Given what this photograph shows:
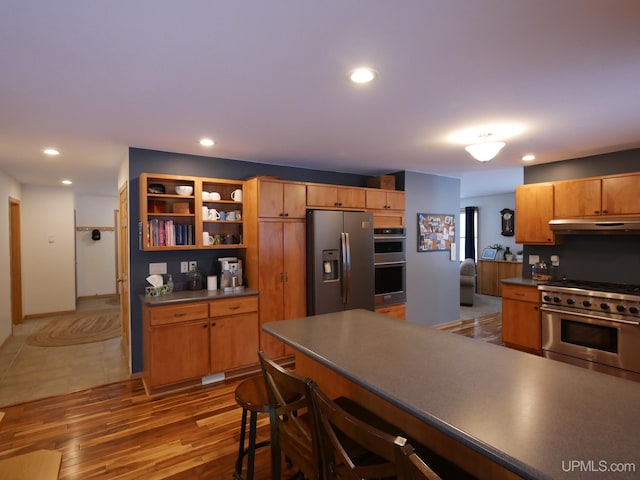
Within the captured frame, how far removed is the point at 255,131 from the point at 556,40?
2.27 meters

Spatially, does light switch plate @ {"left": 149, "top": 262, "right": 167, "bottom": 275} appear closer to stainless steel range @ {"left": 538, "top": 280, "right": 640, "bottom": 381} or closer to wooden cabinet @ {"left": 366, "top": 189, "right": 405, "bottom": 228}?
wooden cabinet @ {"left": 366, "top": 189, "right": 405, "bottom": 228}

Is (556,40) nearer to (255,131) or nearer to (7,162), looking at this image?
(255,131)

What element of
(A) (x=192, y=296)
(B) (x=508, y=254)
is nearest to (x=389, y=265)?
(A) (x=192, y=296)

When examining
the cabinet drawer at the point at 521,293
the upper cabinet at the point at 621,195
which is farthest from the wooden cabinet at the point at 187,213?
the upper cabinet at the point at 621,195

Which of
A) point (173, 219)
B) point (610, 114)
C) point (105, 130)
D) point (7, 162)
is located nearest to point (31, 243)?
point (7, 162)

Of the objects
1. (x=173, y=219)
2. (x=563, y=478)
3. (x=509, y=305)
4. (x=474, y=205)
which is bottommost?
(x=509, y=305)

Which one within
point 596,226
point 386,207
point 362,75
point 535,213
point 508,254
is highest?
point 362,75

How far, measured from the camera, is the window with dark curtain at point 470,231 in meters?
9.27

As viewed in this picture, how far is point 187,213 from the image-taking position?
380 centimetres

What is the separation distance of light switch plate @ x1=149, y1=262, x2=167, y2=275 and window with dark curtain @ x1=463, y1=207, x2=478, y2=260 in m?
7.87

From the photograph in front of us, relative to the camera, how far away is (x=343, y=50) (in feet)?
5.76

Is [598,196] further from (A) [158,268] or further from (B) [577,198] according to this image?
(A) [158,268]

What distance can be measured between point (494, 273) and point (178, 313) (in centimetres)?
748

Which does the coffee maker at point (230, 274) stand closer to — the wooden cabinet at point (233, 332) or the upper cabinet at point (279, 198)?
the wooden cabinet at point (233, 332)
